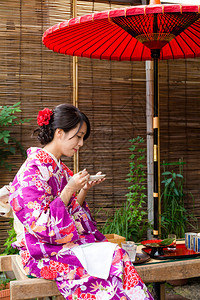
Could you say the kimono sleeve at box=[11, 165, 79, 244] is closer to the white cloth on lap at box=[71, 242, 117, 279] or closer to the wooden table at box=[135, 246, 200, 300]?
the white cloth on lap at box=[71, 242, 117, 279]

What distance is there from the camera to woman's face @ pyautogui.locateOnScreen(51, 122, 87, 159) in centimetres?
242

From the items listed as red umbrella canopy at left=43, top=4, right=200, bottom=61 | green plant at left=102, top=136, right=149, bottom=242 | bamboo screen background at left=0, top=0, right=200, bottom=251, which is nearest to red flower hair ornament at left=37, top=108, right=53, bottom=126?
red umbrella canopy at left=43, top=4, right=200, bottom=61

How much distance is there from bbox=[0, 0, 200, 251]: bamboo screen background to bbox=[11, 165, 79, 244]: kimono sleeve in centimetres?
172

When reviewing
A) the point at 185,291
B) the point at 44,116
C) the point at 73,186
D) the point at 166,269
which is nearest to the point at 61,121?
the point at 44,116

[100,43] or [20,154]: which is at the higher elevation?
[100,43]

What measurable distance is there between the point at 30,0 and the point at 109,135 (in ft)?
4.96

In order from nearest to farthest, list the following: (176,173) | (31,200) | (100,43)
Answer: (31,200), (100,43), (176,173)

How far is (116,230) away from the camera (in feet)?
12.7

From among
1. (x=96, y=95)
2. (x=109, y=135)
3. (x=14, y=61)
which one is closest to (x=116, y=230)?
(x=109, y=135)

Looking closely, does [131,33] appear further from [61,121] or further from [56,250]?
[56,250]

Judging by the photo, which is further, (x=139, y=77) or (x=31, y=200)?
(x=139, y=77)

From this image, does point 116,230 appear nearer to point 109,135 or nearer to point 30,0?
point 109,135

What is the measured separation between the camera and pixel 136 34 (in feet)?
8.63

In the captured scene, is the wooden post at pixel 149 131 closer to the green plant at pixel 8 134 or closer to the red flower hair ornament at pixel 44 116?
the green plant at pixel 8 134
